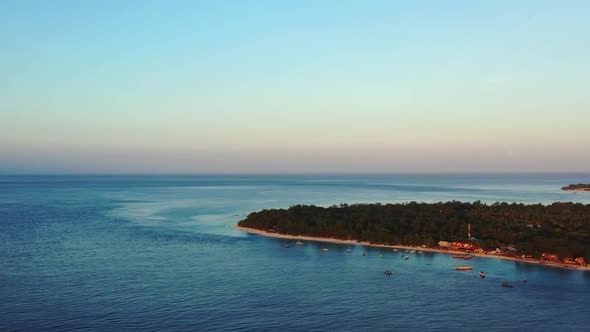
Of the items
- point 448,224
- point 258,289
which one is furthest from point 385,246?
point 258,289

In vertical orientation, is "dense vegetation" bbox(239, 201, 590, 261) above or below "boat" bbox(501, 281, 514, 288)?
above

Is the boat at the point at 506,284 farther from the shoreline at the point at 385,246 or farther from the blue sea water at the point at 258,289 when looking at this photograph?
the shoreline at the point at 385,246

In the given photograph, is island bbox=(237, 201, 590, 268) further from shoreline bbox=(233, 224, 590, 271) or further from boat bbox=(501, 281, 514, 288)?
boat bbox=(501, 281, 514, 288)

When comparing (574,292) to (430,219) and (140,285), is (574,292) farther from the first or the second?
Answer: (140,285)

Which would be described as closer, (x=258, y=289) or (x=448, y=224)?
(x=258, y=289)

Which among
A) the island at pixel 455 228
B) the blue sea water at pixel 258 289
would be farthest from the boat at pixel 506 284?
the island at pixel 455 228

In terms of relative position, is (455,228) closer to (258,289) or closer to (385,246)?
(385,246)

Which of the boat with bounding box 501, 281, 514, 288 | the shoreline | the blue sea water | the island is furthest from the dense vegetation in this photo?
the boat with bounding box 501, 281, 514, 288
